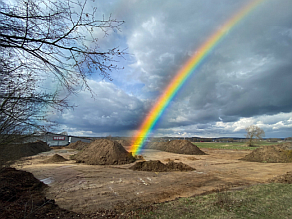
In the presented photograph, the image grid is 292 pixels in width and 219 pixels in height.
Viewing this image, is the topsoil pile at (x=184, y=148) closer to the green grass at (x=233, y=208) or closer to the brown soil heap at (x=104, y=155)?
the brown soil heap at (x=104, y=155)

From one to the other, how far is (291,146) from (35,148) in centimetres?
6418

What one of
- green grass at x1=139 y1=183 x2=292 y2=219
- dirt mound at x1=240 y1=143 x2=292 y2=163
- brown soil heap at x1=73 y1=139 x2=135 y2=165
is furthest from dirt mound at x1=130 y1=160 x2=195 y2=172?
dirt mound at x1=240 y1=143 x2=292 y2=163

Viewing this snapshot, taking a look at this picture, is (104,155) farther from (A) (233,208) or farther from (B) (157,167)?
(A) (233,208)

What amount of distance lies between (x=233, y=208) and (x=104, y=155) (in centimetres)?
1948

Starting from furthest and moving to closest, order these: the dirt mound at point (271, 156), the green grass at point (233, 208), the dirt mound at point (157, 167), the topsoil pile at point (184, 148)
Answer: the topsoil pile at point (184, 148) → the dirt mound at point (271, 156) → the dirt mound at point (157, 167) → the green grass at point (233, 208)

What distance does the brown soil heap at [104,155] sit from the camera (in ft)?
72.4

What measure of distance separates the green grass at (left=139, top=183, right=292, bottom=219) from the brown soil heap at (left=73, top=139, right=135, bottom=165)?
16.7 m

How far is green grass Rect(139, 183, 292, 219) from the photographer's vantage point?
17.5ft

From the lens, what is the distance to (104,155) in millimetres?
22859

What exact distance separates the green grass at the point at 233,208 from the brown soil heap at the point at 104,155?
1668 centimetres

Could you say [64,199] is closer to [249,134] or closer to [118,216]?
[118,216]

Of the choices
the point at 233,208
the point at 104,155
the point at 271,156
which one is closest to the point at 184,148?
the point at 271,156

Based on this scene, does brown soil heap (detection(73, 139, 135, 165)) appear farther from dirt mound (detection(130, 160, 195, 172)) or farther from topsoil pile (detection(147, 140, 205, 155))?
topsoil pile (detection(147, 140, 205, 155))

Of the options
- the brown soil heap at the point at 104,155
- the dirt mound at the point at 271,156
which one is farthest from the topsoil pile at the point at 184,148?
the brown soil heap at the point at 104,155
